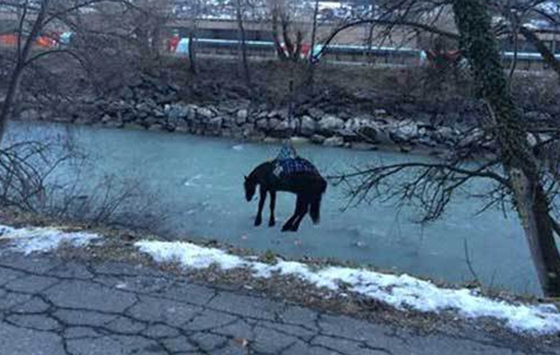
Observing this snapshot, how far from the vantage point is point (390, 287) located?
418 cm

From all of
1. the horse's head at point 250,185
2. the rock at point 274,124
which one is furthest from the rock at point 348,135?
the horse's head at point 250,185

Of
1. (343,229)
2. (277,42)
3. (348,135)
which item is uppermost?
(277,42)

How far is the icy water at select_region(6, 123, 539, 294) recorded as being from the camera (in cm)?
1279

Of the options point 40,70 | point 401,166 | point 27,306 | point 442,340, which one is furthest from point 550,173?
point 40,70

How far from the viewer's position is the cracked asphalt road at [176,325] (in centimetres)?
332

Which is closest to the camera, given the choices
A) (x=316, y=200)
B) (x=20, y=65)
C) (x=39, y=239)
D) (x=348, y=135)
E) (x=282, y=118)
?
(x=39, y=239)

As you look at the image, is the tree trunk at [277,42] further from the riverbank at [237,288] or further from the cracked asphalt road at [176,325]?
the cracked asphalt road at [176,325]

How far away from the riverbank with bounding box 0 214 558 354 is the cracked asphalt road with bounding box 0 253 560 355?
1cm

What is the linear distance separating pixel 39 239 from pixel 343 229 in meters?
10.7

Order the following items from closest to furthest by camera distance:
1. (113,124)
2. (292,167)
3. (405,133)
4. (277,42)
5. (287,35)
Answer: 1. (292,167)
2. (405,133)
3. (113,124)
4. (287,35)
5. (277,42)

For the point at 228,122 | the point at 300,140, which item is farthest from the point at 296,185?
the point at 228,122

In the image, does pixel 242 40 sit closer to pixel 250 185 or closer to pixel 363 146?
pixel 363 146

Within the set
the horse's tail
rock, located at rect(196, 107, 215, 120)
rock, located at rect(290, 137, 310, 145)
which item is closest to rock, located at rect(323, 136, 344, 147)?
rock, located at rect(290, 137, 310, 145)

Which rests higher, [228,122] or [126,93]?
[126,93]
